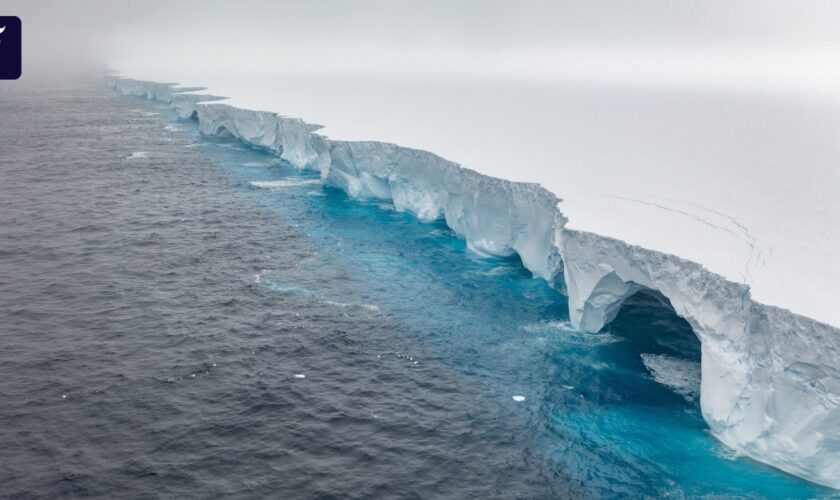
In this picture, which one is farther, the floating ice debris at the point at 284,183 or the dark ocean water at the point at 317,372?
the floating ice debris at the point at 284,183

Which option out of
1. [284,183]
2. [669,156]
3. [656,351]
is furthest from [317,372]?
[284,183]

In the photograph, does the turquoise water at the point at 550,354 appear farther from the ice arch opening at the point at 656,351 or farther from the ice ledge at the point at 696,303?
the ice ledge at the point at 696,303

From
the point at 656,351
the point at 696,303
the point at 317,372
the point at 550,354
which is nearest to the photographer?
the point at 696,303

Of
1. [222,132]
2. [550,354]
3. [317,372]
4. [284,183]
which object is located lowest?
[317,372]

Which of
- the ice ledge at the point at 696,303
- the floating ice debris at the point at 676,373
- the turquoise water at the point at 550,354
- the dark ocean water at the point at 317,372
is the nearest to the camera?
the ice ledge at the point at 696,303

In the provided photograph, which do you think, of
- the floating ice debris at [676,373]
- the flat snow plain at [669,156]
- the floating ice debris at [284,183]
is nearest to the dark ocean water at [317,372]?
Result: the floating ice debris at [676,373]

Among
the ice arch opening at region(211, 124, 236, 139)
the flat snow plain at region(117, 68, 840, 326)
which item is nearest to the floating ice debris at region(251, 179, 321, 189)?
the flat snow plain at region(117, 68, 840, 326)

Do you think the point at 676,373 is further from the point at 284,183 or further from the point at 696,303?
the point at 284,183
